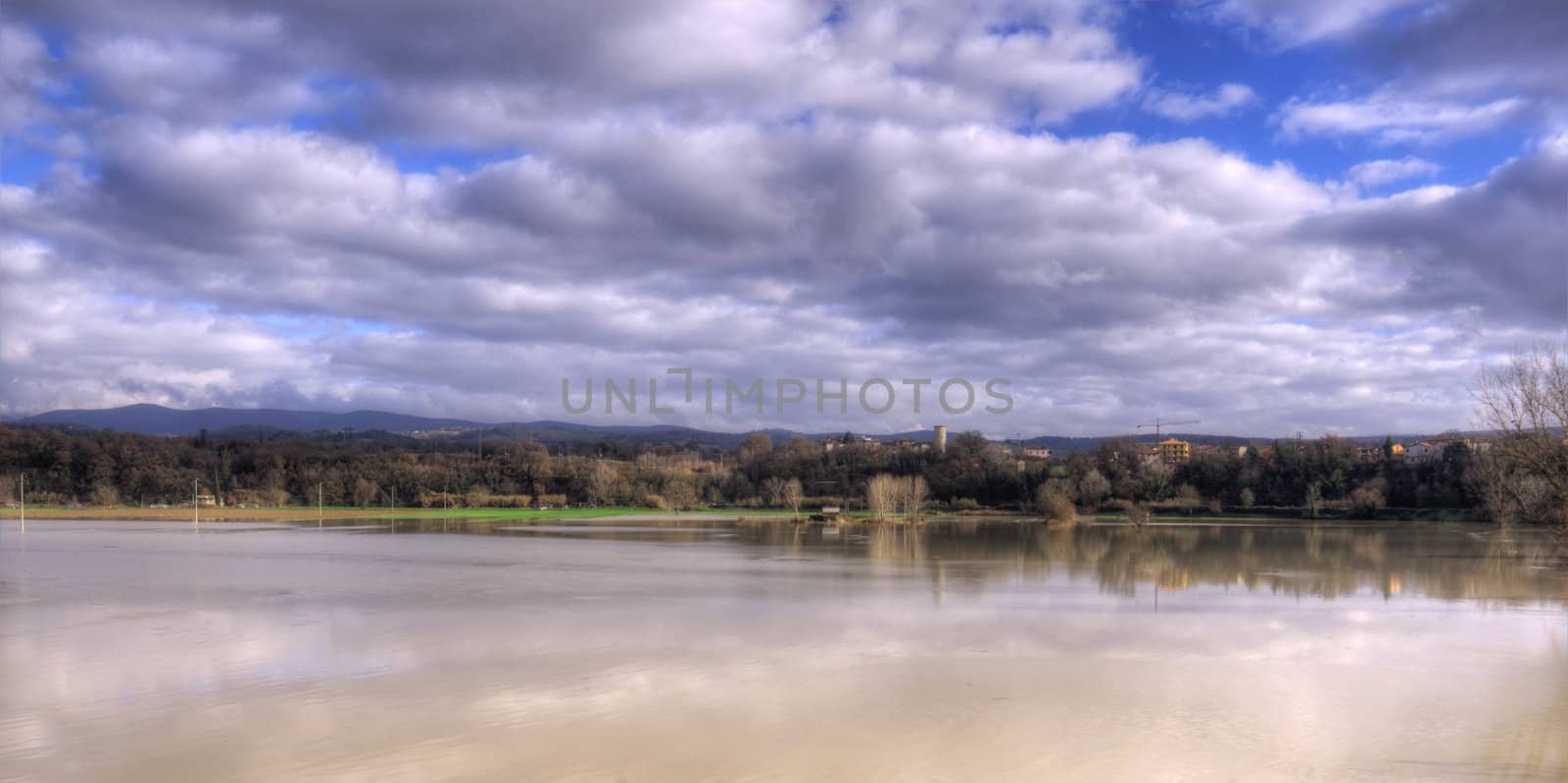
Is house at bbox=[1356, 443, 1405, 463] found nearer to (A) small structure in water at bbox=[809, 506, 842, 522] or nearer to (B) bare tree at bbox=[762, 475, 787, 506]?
(A) small structure in water at bbox=[809, 506, 842, 522]

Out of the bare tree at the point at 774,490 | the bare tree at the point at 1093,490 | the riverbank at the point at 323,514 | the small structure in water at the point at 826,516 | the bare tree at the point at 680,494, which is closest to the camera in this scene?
the small structure in water at the point at 826,516

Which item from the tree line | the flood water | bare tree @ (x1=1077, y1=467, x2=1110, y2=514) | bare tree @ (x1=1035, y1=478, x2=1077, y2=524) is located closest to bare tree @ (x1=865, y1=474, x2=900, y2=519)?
the tree line

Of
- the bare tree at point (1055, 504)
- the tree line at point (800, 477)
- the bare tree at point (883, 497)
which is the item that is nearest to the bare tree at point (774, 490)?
the tree line at point (800, 477)

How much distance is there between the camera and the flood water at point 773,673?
8867mm

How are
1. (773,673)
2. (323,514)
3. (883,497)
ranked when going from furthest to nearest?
(323,514) → (883,497) → (773,673)

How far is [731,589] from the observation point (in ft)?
69.6

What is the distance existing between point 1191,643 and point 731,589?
940 cm

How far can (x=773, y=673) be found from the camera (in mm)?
12344

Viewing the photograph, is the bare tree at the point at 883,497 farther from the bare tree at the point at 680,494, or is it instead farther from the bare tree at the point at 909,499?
Answer: the bare tree at the point at 680,494

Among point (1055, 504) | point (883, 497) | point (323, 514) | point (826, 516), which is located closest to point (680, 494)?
point (826, 516)

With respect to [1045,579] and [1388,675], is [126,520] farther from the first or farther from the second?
[1388,675]

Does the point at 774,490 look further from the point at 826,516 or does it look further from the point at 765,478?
the point at 826,516

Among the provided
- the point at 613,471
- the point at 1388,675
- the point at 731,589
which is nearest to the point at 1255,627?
the point at 1388,675

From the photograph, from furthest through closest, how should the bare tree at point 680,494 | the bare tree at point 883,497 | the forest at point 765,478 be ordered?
1. the bare tree at point 680,494
2. the forest at point 765,478
3. the bare tree at point 883,497
